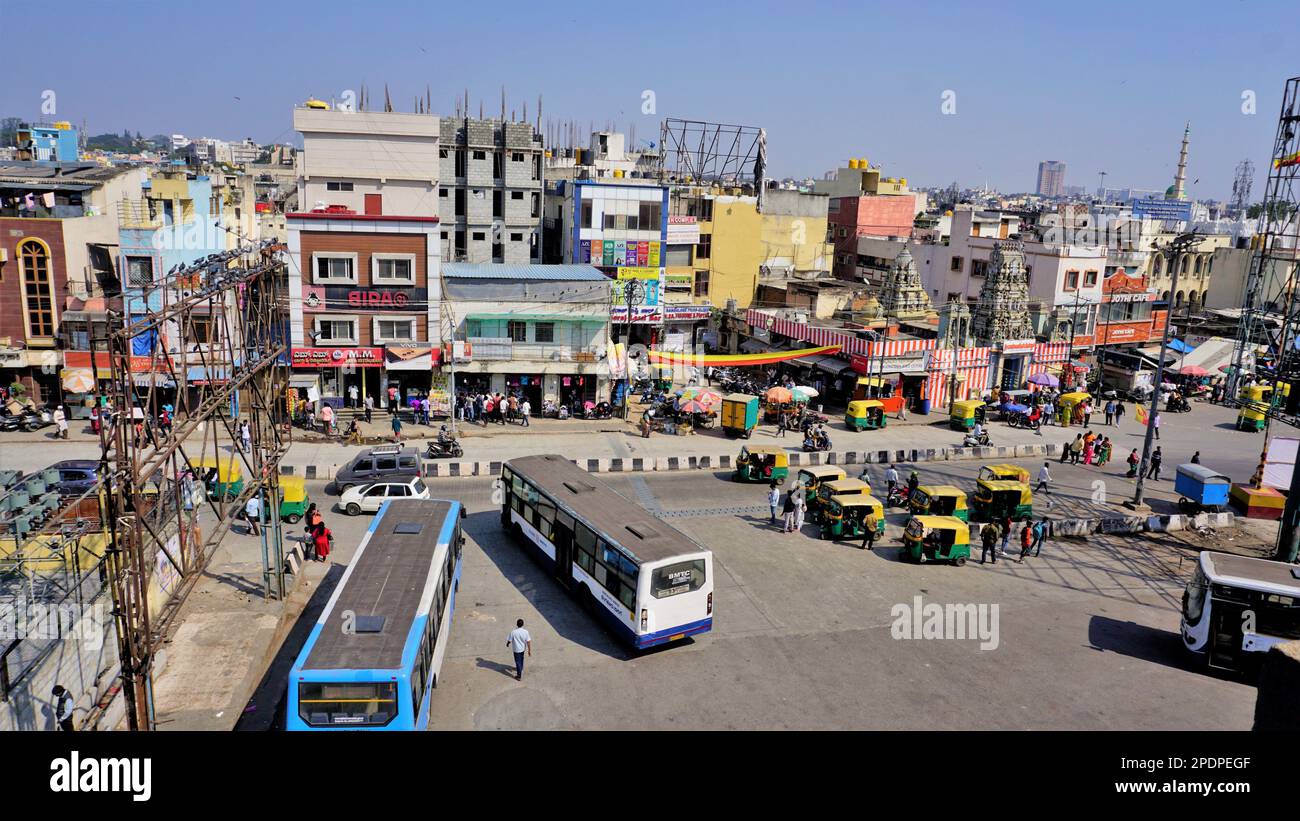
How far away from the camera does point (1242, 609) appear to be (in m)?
19.3

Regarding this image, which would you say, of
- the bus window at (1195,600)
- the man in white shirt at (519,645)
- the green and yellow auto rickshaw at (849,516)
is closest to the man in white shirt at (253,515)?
the man in white shirt at (519,645)

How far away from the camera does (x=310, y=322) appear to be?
39219 millimetres

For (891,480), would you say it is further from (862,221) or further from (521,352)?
(862,221)

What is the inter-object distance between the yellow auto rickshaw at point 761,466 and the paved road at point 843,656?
19.3 feet

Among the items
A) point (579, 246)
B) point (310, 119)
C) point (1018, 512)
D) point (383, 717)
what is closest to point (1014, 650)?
point (1018, 512)

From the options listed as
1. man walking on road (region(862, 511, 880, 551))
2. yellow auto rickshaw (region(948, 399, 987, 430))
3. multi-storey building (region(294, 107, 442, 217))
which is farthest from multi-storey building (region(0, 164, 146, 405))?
yellow auto rickshaw (region(948, 399, 987, 430))

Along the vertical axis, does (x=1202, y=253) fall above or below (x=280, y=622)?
above

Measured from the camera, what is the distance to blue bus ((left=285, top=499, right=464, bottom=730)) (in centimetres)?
1397

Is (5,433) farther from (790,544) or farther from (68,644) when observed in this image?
(790,544)

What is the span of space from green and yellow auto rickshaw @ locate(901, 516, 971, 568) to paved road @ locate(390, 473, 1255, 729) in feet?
1.56

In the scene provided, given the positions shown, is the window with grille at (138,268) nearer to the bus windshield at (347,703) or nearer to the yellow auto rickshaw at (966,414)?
the bus windshield at (347,703)

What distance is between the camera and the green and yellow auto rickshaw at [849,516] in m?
27.2

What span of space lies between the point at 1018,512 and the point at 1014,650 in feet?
32.4

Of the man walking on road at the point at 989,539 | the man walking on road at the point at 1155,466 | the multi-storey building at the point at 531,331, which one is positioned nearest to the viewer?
the man walking on road at the point at 989,539
